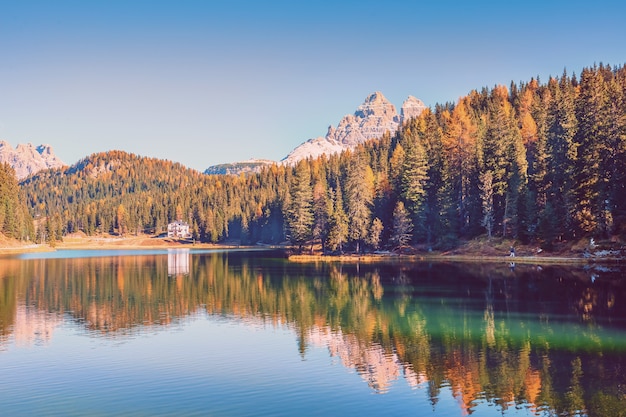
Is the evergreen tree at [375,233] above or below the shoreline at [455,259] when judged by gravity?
above

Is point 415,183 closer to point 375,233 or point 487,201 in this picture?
point 375,233

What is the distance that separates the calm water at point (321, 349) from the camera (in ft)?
78.0

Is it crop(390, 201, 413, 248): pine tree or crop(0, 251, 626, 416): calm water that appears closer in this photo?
crop(0, 251, 626, 416): calm water

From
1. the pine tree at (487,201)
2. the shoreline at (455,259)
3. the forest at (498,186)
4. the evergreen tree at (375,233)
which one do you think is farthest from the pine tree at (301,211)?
the pine tree at (487,201)

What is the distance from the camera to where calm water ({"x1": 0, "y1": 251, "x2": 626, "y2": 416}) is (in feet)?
78.0

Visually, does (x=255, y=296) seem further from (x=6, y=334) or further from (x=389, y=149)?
(x=389, y=149)

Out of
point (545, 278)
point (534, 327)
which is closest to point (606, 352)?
point (534, 327)

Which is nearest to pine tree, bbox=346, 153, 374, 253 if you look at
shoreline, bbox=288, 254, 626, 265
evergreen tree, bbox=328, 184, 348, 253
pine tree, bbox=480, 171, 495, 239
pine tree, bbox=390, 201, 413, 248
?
evergreen tree, bbox=328, 184, 348, 253

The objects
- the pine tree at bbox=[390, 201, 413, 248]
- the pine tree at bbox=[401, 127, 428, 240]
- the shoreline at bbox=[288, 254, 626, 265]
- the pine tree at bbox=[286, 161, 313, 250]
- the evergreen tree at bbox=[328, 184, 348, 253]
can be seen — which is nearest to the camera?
the shoreline at bbox=[288, 254, 626, 265]

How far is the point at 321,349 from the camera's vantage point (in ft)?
112

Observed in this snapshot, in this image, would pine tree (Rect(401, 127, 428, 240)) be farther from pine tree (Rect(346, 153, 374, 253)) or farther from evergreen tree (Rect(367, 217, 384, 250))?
pine tree (Rect(346, 153, 374, 253))

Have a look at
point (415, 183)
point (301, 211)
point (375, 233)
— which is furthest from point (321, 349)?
point (301, 211)

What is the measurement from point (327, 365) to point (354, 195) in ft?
284

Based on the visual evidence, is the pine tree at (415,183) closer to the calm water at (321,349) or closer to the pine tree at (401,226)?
the pine tree at (401,226)
